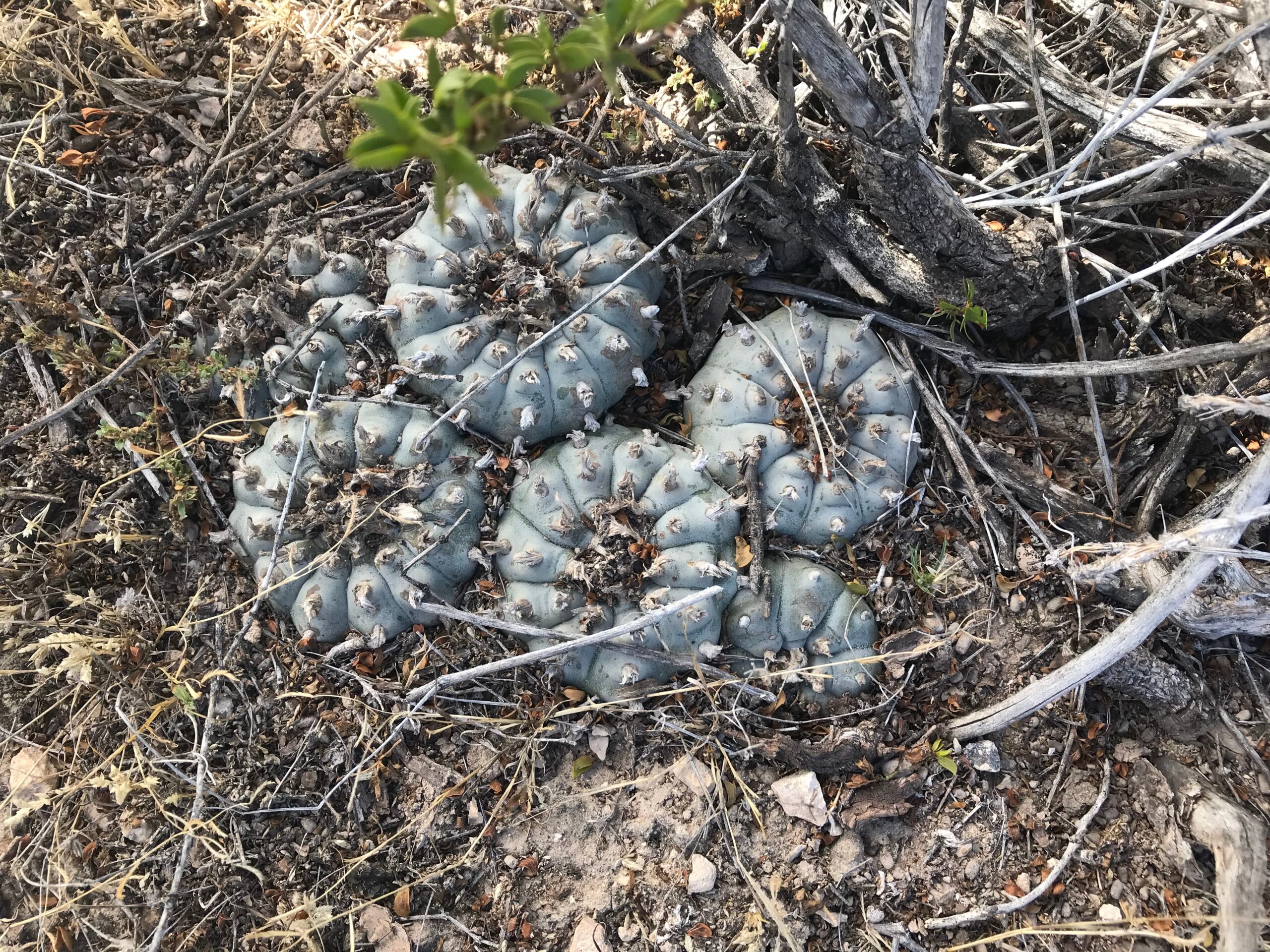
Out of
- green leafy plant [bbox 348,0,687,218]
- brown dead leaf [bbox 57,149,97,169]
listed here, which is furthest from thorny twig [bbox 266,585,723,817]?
brown dead leaf [bbox 57,149,97,169]

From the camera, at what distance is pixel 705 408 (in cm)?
319

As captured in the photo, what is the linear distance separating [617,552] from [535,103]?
170 centimetres

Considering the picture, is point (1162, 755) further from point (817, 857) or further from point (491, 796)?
point (491, 796)

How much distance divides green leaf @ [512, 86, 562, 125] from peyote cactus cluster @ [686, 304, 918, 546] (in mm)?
1682

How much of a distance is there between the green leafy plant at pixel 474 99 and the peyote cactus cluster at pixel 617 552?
1574 mm

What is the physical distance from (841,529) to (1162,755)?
1.36 meters

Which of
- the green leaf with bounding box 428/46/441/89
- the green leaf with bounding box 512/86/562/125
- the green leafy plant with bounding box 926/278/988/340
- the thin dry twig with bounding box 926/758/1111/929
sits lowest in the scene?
the thin dry twig with bounding box 926/758/1111/929

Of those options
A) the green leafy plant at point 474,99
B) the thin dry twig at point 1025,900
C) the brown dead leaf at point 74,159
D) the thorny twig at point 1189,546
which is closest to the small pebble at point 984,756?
the thin dry twig at point 1025,900

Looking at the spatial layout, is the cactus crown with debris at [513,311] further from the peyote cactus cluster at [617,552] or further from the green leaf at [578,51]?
the green leaf at [578,51]

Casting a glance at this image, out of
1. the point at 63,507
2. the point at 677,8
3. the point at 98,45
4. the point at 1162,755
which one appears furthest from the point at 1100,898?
the point at 98,45

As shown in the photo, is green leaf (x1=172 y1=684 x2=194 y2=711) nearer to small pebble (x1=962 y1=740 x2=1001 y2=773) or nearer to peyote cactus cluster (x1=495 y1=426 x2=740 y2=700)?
Answer: peyote cactus cluster (x1=495 y1=426 x2=740 y2=700)

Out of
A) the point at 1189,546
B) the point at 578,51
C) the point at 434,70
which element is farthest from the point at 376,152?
the point at 1189,546

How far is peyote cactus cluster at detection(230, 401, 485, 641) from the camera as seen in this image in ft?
9.80

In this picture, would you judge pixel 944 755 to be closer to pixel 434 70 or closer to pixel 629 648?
pixel 629 648
